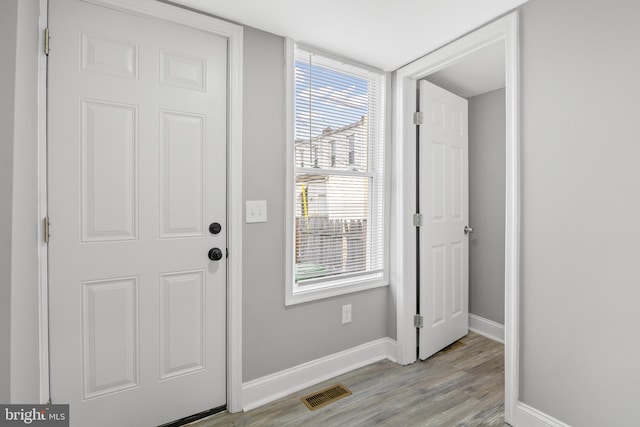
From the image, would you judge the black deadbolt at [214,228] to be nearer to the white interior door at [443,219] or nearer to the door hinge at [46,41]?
the door hinge at [46,41]

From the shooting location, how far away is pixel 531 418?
5.21 ft

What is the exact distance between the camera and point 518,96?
163cm

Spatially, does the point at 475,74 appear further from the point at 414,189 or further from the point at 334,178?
the point at 334,178

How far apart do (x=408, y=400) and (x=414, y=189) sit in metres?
1.43

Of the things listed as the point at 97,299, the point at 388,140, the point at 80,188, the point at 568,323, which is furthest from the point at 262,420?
the point at 388,140

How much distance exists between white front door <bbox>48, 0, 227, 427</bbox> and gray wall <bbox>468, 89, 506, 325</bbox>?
2401 mm

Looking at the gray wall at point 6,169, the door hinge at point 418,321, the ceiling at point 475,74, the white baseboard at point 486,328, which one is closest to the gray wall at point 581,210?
the ceiling at point 475,74

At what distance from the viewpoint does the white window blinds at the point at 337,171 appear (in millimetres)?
2084

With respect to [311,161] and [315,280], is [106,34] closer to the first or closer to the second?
[311,161]

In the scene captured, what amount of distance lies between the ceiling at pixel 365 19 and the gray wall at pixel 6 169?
1502 mm

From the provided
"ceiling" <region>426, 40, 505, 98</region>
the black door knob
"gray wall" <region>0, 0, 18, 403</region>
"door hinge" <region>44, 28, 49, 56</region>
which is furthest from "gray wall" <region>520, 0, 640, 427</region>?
"door hinge" <region>44, 28, 49, 56</region>

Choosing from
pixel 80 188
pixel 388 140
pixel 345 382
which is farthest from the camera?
pixel 388 140

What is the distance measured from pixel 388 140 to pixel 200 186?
146 centimetres

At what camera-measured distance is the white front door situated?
140cm
